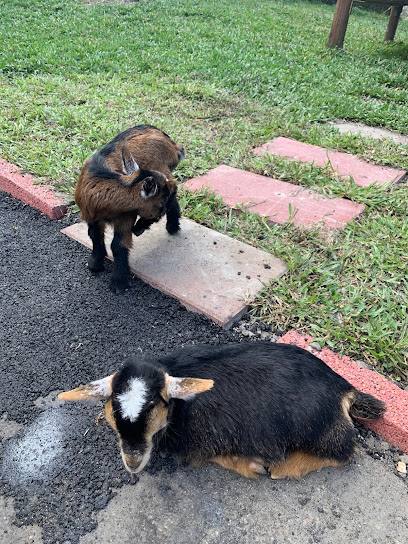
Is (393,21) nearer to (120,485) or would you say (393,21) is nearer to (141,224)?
(141,224)

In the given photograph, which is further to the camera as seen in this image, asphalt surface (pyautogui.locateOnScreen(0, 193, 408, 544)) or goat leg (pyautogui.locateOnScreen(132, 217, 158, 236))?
goat leg (pyautogui.locateOnScreen(132, 217, 158, 236))

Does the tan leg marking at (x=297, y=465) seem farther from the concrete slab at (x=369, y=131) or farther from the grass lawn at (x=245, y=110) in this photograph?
the concrete slab at (x=369, y=131)

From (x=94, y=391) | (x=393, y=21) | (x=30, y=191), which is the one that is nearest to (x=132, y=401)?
(x=94, y=391)

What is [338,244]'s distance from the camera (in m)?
3.76

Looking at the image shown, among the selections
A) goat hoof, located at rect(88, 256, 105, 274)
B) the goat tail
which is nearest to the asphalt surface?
the goat tail

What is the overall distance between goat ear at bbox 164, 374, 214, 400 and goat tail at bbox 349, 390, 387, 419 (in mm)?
926

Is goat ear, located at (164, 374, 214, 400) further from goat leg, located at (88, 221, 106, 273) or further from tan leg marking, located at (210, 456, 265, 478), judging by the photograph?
goat leg, located at (88, 221, 106, 273)

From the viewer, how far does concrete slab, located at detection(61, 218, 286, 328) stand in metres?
3.23

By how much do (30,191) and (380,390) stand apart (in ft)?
11.7

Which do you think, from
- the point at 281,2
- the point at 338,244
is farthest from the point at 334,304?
the point at 281,2

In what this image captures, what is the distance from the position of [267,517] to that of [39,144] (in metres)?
4.60

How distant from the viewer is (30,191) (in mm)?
4441

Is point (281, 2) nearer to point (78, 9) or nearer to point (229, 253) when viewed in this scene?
point (78, 9)

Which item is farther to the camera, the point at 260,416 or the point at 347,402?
the point at 347,402
